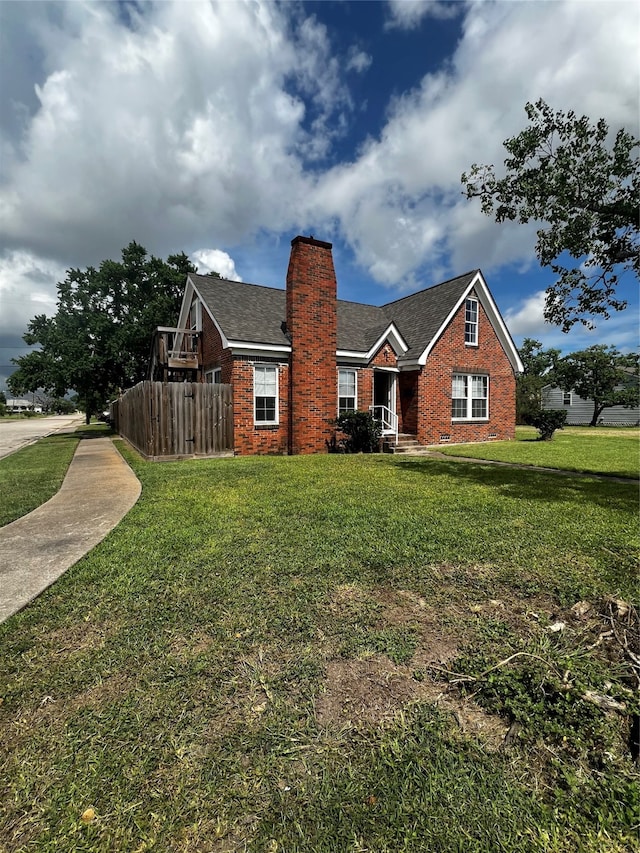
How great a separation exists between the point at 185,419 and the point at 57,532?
25.1 ft

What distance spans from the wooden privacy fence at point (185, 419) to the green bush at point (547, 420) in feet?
45.4

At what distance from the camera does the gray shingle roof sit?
14.4 meters

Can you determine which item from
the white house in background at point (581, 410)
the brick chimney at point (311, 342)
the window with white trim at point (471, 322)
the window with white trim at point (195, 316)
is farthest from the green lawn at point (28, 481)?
the white house in background at point (581, 410)

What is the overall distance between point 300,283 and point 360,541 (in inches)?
450

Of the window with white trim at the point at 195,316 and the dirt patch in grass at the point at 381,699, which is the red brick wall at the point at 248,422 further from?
the dirt patch in grass at the point at 381,699

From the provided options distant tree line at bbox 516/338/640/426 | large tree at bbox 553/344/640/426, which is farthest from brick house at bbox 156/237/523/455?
large tree at bbox 553/344/640/426

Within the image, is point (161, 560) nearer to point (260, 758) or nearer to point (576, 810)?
point (260, 758)

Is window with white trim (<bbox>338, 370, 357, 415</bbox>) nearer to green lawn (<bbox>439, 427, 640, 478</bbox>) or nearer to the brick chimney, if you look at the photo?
the brick chimney

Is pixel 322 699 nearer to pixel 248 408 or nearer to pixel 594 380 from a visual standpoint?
pixel 248 408

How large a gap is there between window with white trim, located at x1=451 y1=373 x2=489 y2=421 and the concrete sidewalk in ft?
44.2

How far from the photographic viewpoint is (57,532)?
5.19 meters

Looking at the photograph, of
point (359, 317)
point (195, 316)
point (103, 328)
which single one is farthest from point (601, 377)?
point (103, 328)

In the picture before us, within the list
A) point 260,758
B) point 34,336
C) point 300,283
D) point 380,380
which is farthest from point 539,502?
point 34,336

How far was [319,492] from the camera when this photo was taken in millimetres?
7180
